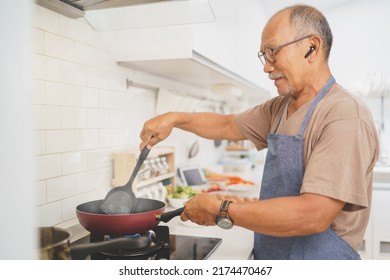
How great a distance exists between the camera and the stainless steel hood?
1.02 metres

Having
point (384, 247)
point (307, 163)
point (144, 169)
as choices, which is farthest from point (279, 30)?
point (384, 247)

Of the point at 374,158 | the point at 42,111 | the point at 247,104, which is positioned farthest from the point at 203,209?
the point at 247,104

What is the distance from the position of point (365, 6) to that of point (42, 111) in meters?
1.07

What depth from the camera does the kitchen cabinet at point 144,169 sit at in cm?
137

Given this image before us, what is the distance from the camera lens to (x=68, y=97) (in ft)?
3.84

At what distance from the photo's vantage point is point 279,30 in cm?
91

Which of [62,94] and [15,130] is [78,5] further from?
[15,130]

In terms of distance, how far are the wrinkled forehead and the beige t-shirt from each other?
0.18 meters

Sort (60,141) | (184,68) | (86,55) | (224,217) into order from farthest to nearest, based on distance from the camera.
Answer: (184,68)
(86,55)
(60,141)
(224,217)

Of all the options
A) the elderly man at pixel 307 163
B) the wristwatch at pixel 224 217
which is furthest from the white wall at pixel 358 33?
the wristwatch at pixel 224 217

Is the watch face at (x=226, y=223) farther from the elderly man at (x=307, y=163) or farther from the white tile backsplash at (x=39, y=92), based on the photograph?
the white tile backsplash at (x=39, y=92)

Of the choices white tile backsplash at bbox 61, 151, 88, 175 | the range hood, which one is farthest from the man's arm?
white tile backsplash at bbox 61, 151, 88, 175

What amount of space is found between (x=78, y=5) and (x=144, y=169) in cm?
67
